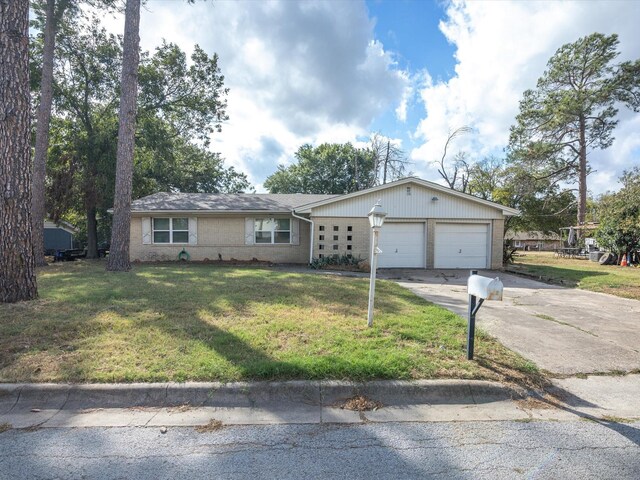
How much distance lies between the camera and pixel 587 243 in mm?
22172

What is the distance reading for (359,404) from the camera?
3.19 meters

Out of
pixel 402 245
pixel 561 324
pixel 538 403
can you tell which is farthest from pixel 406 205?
pixel 538 403

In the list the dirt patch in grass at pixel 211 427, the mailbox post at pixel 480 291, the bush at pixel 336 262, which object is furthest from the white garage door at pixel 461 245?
the dirt patch in grass at pixel 211 427

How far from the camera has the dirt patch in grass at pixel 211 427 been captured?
9.14ft

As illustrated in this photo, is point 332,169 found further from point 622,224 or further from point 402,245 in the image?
point 622,224

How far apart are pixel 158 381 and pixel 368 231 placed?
465 inches

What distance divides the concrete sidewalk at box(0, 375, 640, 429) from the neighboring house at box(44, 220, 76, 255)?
26.8m

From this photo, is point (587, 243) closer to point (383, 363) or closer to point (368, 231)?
point (368, 231)

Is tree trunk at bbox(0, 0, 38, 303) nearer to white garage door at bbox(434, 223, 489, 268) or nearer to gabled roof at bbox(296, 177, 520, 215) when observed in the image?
gabled roof at bbox(296, 177, 520, 215)

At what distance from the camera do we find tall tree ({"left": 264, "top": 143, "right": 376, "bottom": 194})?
122 ft

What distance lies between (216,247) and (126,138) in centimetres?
667

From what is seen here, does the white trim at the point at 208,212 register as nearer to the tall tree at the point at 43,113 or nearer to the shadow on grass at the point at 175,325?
the tall tree at the point at 43,113

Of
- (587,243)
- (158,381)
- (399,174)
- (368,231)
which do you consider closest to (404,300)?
(158,381)

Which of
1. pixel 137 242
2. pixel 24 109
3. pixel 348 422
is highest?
pixel 24 109
